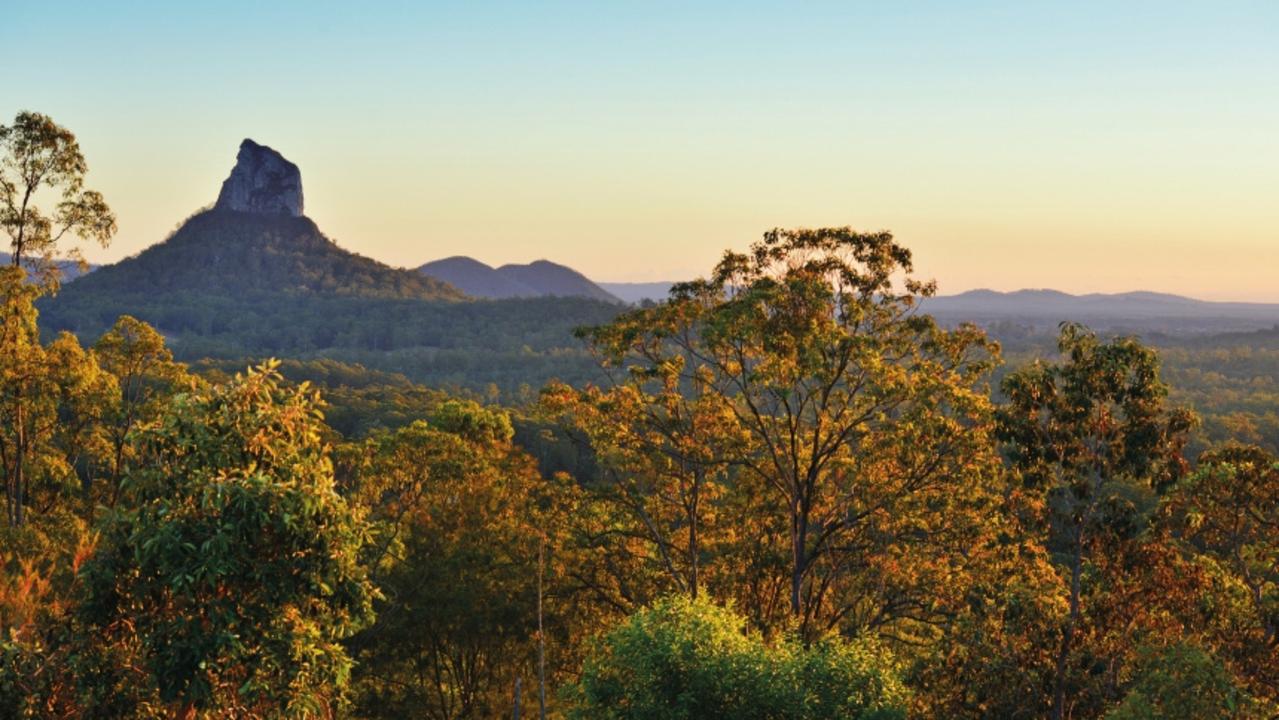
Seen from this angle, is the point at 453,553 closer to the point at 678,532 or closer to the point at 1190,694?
the point at 678,532

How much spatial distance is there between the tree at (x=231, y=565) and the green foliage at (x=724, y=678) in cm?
506

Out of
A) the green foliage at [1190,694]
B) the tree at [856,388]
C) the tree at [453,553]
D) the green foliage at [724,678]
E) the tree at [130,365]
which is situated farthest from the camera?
the tree at [130,365]

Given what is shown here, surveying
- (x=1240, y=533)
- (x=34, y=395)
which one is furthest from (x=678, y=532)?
(x=34, y=395)

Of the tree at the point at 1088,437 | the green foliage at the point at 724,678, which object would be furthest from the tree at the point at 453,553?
the tree at the point at 1088,437

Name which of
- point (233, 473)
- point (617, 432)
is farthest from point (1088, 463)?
point (233, 473)

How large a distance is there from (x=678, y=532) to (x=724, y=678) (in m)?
12.0

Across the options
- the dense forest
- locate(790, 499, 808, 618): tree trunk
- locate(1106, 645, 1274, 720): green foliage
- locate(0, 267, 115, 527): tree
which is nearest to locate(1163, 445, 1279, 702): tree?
the dense forest

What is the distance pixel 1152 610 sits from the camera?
48.7 feet

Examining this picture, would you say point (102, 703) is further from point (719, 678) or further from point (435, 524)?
point (435, 524)

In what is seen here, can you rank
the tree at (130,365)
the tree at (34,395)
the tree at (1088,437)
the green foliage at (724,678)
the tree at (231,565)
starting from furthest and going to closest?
the tree at (130,365) < the tree at (34,395) < the tree at (1088,437) < the green foliage at (724,678) < the tree at (231,565)

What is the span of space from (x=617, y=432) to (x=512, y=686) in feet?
30.8

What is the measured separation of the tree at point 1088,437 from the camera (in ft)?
46.8

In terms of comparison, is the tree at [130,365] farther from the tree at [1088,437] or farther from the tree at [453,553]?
the tree at [1088,437]

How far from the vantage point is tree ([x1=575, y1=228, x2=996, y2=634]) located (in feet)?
60.6
